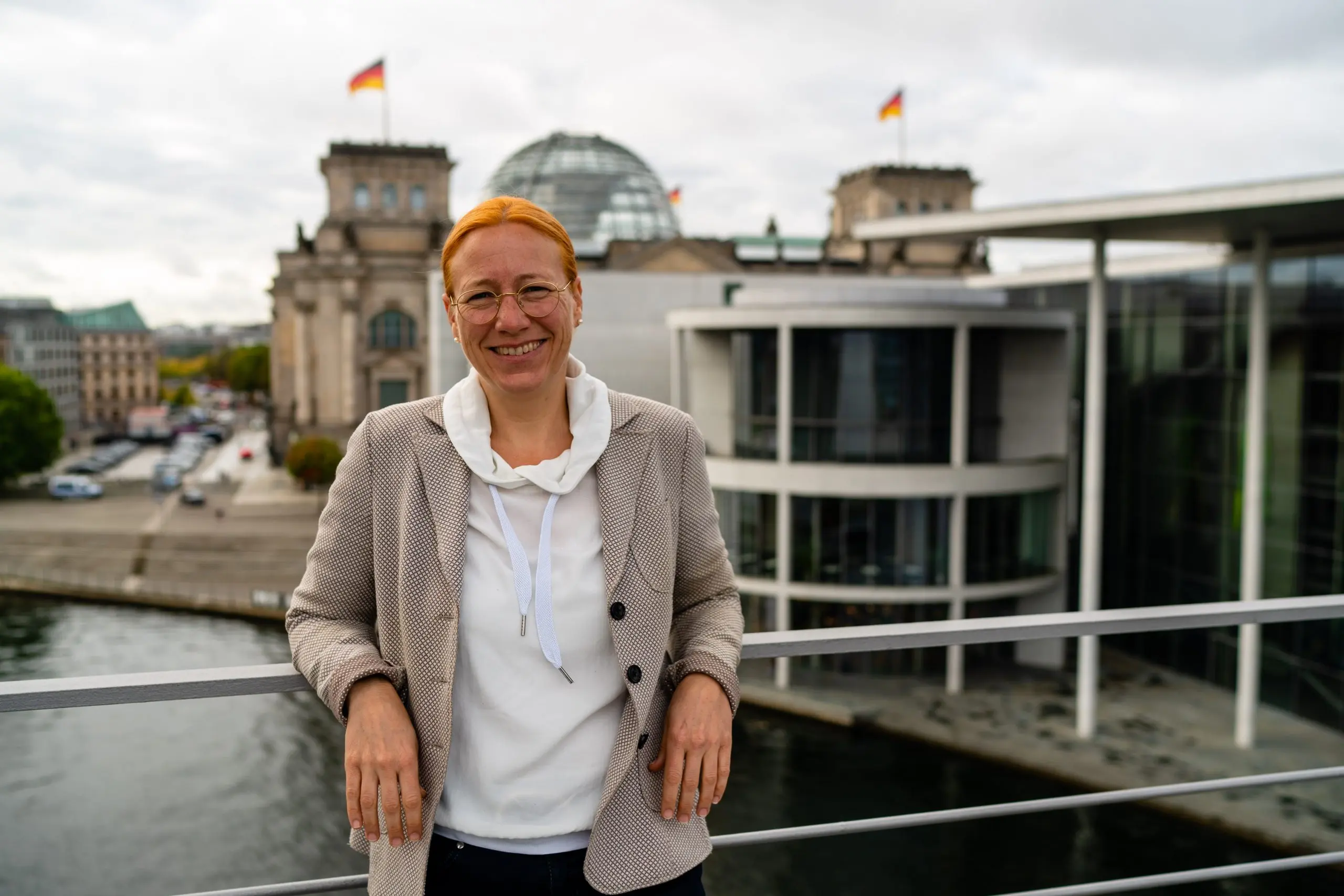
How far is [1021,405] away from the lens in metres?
25.3

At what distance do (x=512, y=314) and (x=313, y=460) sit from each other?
50959 mm

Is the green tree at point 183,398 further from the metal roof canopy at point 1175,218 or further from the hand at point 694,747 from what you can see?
the hand at point 694,747

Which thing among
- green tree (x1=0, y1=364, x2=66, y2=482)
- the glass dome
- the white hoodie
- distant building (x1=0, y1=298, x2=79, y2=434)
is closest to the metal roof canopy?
the white hoodie

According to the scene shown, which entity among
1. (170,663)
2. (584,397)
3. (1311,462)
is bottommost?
(170,663)

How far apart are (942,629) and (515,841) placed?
46.9 inches

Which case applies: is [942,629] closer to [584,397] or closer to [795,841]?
[584,397]

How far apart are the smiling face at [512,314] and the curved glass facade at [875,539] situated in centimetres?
2214

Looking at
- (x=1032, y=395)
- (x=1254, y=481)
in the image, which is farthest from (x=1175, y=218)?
(x=1032, y=395)

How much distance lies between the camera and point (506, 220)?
2.17 m

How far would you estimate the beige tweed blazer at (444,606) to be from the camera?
213cm

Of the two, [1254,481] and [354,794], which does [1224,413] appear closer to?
[1254,481]

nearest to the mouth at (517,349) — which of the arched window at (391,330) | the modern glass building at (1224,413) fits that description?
the modern glass building at (1224,413)

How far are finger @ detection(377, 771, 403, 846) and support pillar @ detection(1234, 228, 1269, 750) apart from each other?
20550 millimetres

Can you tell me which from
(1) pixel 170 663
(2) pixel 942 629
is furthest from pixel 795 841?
(1) pixel 170 663
